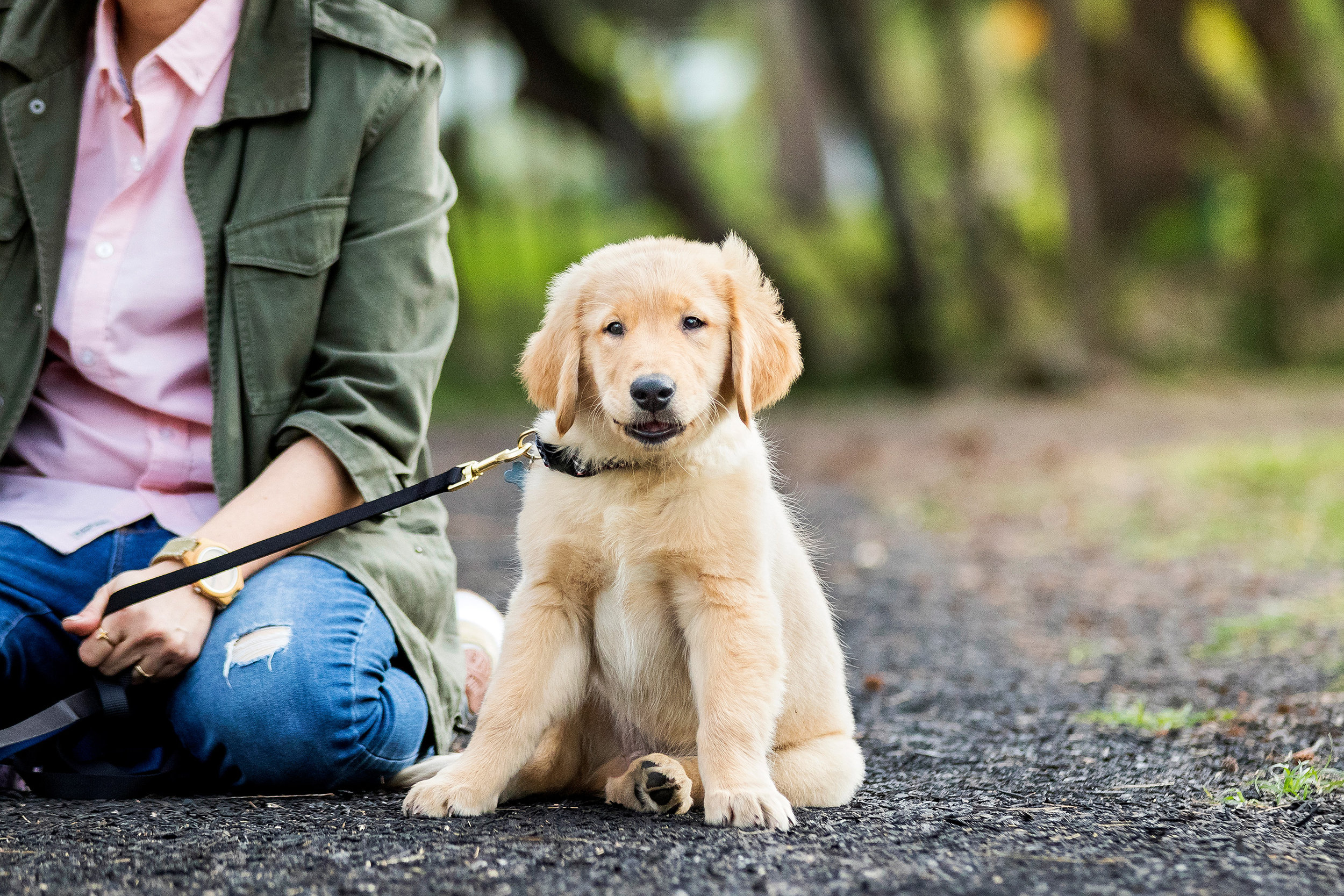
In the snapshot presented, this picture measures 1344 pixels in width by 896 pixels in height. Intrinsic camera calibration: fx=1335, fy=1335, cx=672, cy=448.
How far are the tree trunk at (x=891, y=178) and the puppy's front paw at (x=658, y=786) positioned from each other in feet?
37.7

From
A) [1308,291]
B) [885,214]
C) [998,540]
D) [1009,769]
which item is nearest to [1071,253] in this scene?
[885,214]

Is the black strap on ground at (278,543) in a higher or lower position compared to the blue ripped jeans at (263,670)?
higher

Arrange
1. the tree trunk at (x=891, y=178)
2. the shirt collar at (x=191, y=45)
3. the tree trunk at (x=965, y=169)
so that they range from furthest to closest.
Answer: the tree trunk at (x=965, y=169) < the tree trunk at (x=891, y=178) < the shirt collar at (x=191, y=45)

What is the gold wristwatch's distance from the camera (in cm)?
268

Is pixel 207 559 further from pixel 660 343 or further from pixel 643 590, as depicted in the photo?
pixel 660 343

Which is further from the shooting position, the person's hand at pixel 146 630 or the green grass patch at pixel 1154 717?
the green grass patch at pixel 1154 717

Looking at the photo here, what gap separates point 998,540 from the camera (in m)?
7.12

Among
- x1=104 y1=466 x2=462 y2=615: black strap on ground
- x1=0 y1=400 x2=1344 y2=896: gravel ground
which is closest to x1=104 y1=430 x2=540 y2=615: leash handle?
x1=104 y1=466 x2=462 y2=615: black strap on ground

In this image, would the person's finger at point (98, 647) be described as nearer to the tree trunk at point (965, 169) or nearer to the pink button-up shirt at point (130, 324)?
the pink button-up shirt at point (130, 324)

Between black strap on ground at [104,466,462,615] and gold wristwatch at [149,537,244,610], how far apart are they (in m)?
0.03

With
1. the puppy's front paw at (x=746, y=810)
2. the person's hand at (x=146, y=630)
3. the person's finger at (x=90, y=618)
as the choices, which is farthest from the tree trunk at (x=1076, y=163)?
the person's finger at (x=90, y=618)

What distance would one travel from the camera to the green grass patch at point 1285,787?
8.84ft

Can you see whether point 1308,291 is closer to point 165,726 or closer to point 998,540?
point 998,540

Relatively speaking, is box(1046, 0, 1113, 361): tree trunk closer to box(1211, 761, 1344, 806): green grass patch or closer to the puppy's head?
box(1211, 761, 1344, 806): green grass patch
